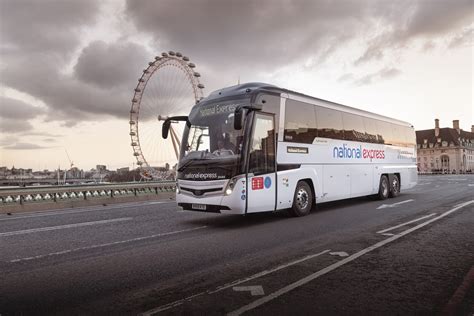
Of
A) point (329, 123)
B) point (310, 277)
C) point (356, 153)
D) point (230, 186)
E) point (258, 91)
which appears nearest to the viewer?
point (310, 277)

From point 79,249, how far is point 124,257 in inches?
45.8

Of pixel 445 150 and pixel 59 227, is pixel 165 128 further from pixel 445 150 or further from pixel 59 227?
pixel 445 150

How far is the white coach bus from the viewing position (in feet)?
29.6

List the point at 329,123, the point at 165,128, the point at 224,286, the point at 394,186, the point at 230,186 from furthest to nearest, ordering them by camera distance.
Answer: the point at 394,186, the point at 329,123, the point at 165,128, the point at 230,186, the point at 224,286

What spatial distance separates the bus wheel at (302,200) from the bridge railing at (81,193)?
34.0 ft

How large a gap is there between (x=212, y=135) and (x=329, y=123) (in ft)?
15.3

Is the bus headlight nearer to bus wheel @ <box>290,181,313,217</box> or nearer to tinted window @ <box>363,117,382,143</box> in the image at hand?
bus wheel @ <box>290,181,313,217</box>

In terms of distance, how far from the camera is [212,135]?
9773 mm

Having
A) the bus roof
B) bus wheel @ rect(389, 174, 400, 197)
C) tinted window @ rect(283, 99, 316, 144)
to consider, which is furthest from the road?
bus wheel @ rect(389, 174, 400, 197)

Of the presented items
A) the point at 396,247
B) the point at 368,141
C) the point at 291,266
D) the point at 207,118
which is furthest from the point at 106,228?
the point at 368,141

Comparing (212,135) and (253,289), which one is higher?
(212,135)

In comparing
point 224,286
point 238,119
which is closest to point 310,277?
point 224,286

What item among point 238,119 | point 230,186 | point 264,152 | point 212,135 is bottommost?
point 230,186

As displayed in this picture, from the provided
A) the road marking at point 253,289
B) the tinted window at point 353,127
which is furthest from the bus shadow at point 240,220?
the road marking at point 253,289
